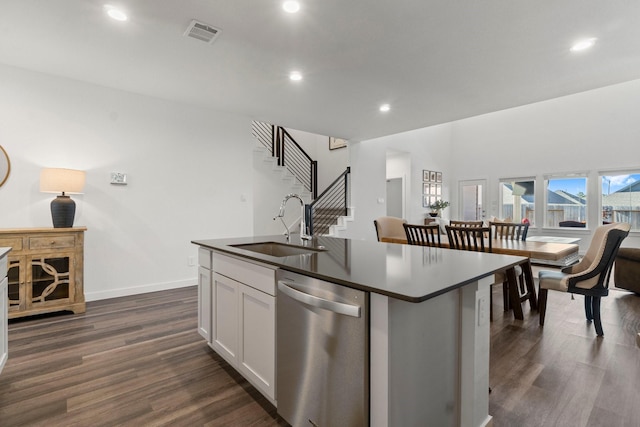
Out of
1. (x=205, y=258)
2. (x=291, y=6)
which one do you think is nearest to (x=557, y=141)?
(x=291, y=6)

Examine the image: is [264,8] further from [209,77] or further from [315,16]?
[209,77]

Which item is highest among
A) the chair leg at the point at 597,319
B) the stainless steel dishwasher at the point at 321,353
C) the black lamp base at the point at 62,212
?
the black lamp base at the point at 62,212

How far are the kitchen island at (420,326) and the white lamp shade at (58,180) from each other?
2678 mm

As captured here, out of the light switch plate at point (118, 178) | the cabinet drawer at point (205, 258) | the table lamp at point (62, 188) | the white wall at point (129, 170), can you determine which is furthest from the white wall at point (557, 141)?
the table lamp at point (62, 188)

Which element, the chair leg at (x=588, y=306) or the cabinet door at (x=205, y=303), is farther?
the chair leg at (x=588, y=306)

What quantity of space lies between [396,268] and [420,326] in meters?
0.29

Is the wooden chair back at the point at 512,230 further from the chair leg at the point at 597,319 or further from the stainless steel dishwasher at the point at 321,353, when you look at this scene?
the stainless steel dishwasher at the point at 321,353

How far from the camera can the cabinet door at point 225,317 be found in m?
1.98

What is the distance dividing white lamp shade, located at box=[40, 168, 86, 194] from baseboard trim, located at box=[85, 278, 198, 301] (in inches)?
50.7

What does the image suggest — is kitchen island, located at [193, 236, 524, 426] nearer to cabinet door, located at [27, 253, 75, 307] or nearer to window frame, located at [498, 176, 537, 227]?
cabinet door, located at [27, 253, 75, 307]

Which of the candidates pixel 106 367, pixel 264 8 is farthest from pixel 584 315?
pixel 106 367

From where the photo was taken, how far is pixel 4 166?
321 centimetres

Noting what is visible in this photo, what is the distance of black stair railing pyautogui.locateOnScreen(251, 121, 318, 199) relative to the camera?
682 cm

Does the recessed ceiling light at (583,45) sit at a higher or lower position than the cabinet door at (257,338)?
higher
